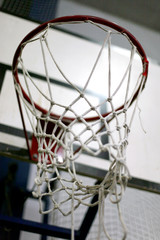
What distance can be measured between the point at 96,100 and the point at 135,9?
1523 millimetres

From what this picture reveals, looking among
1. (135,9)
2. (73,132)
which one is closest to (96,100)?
(73,132)

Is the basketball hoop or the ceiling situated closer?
the basketball hoop

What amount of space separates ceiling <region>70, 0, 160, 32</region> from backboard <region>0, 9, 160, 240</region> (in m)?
0.88

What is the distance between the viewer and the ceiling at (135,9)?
2.35m

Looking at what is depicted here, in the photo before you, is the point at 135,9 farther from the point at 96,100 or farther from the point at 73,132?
the point at 73,132

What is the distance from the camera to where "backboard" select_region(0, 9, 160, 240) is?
114cm

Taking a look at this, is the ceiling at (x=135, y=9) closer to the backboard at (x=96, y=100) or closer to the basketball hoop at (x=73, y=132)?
the backboard at (x=96, y=100)

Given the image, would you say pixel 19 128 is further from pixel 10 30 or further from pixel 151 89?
pixel 151 89

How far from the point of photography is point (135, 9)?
241 centimetres


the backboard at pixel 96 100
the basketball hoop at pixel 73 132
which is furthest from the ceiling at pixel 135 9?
the basketball hoop at pixel 73 132

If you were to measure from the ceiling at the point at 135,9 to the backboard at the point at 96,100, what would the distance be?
0.88 meters

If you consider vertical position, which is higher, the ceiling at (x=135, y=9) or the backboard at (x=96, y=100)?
the ceiling at (x=135, y=9)

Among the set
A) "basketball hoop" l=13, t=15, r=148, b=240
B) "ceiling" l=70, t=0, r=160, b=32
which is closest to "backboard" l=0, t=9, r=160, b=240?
"basketball hoop" l=13, t=15, r=148, b=240

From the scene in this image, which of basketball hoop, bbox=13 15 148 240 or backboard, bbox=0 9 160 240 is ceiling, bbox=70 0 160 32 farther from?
basketball hoop, bbox=13 15 148 240
